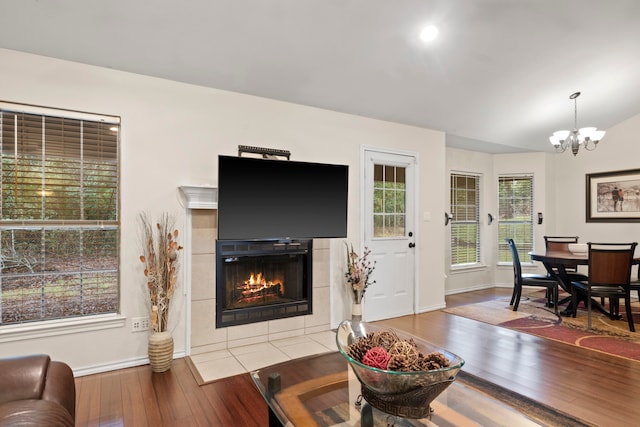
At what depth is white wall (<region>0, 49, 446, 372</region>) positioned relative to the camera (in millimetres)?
2684

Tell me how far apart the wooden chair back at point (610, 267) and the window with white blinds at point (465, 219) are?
229 centimetres

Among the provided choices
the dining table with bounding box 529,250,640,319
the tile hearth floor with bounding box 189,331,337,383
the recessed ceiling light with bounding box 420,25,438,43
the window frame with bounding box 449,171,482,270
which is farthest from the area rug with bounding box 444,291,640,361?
the recessed ceiling light with bounding box 420,25,438,43

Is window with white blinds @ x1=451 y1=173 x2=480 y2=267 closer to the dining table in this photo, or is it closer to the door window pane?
the dining table

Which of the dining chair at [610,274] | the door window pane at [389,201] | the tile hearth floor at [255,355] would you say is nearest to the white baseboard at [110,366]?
the tile hearth floor at [255,355]

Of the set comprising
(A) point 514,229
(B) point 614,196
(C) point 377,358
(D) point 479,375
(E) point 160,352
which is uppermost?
(B) point 614,196

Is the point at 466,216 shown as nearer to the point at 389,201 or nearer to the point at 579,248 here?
the point at 579,248

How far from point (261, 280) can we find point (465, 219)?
4248mm

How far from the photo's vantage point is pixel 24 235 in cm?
265

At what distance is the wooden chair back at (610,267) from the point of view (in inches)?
154

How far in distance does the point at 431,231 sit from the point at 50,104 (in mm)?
Answer: 4304

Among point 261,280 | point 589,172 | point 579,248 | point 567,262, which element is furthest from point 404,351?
point 589,172

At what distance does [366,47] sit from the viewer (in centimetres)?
312

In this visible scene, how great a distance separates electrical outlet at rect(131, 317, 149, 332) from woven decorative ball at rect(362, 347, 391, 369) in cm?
226

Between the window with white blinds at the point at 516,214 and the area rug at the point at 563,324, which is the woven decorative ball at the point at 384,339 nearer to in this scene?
the area rug at the point at 563,324
